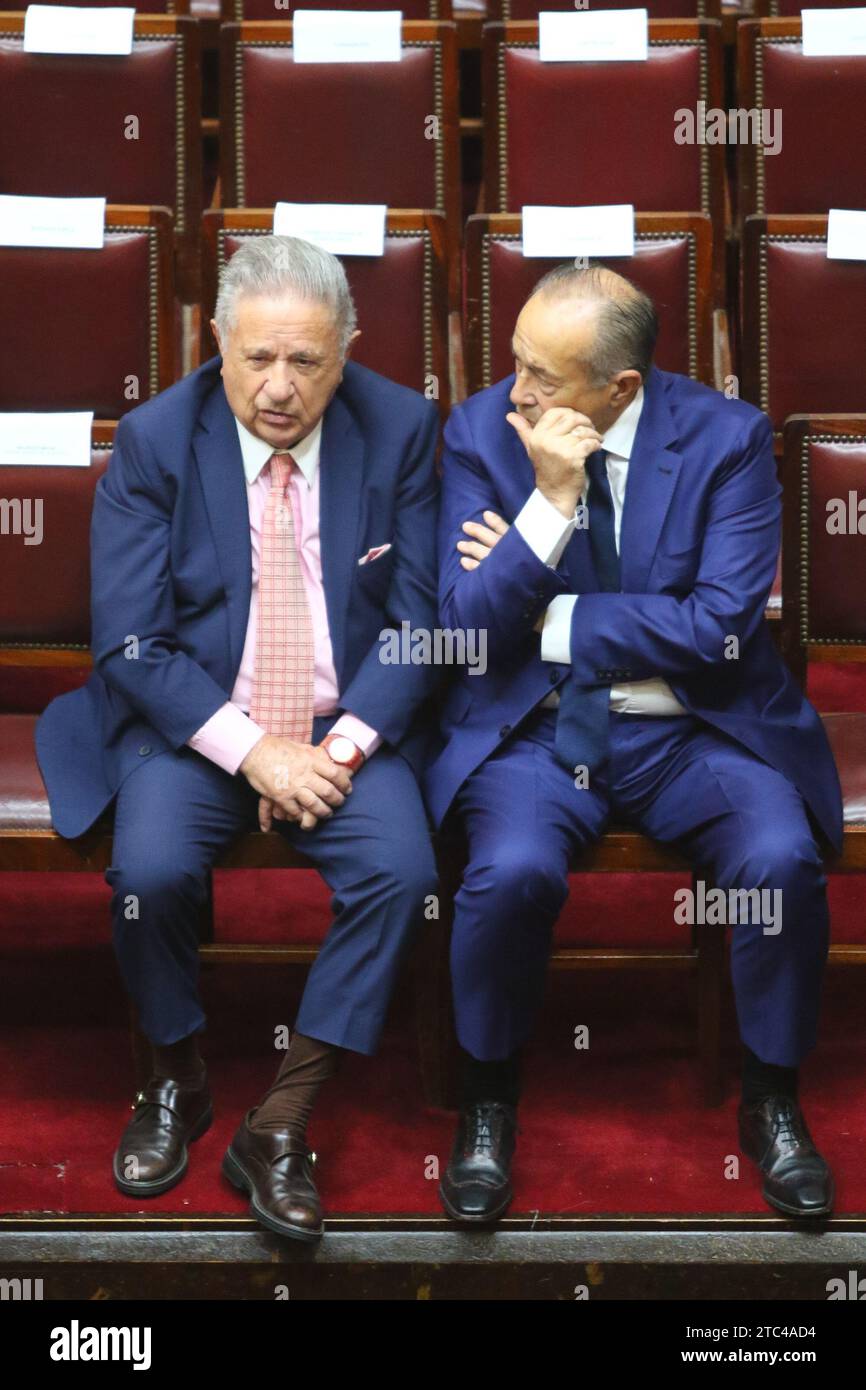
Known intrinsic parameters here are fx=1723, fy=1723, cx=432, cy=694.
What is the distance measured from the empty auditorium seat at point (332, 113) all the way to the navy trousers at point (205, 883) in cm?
90

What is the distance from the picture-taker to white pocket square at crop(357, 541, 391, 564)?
149cm

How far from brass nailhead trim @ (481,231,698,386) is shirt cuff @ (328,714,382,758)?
477 millimetres

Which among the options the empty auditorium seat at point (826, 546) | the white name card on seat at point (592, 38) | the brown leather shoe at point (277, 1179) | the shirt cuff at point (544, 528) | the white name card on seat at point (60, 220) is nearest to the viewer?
the brown leather shoe at point (277, 1179)

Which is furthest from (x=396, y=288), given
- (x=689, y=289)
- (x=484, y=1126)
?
(x=484, y=1126)

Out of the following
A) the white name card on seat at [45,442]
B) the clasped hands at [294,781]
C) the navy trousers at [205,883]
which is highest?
the white name card on seat at [45,442]

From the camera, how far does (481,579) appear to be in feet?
4.66

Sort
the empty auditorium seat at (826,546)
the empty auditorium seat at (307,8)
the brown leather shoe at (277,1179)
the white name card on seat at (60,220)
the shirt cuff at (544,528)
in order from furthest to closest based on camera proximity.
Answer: the empty auditorium seat at (307,8), the white name card on seat at (60,220), the empty auditorium seat at (826,546), the shirt cuff at (544,528), the brown leather shoe at (277,1179)

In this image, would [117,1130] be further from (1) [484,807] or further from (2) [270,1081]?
(1) [484,807]

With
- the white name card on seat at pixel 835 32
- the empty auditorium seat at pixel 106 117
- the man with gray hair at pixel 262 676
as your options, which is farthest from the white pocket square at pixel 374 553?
the white name card on seat at pixel 835 32

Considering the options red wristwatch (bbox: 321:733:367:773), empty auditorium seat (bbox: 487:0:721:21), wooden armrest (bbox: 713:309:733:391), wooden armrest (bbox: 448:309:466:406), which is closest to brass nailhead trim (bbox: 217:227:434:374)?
wooden armrest (bbox: 448:309:466:406)

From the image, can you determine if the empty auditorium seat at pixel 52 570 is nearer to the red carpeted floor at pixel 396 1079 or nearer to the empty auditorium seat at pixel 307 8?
the red carpeted floor at pixel 396 1079

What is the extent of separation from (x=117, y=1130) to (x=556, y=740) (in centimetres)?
50

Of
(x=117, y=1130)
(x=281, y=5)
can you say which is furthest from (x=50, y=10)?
(x=117, y=1130)

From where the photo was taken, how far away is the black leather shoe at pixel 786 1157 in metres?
1.34
